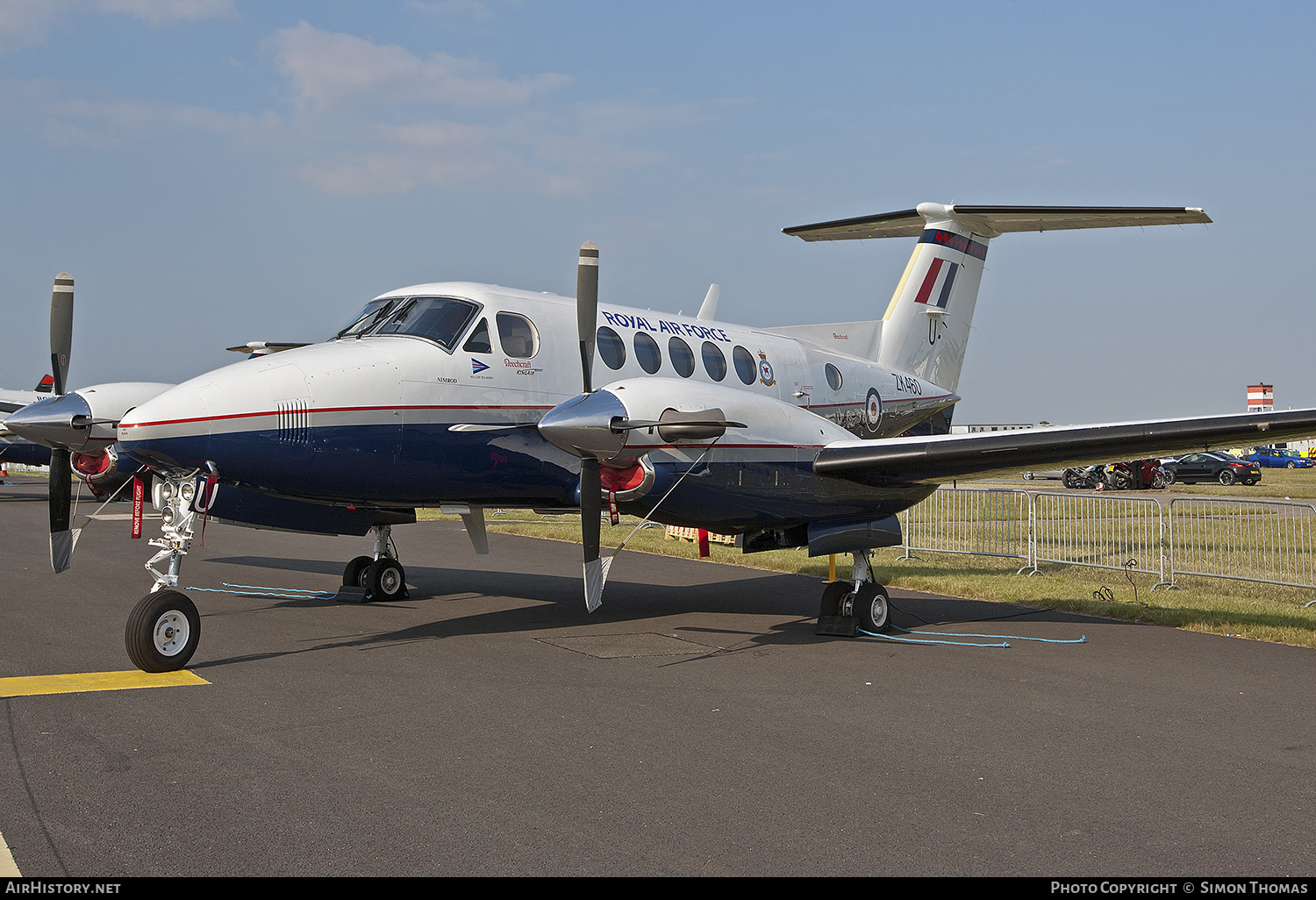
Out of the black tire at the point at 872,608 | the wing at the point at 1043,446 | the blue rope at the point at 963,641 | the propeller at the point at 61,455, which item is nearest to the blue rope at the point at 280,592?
the propeller at the point at 61,455

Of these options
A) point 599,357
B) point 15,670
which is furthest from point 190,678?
point 599,357

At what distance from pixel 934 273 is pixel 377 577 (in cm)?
905

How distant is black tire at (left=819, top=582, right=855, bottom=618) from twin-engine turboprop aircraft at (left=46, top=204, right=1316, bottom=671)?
0.8 inches

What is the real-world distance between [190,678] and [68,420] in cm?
314

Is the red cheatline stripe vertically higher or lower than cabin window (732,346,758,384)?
lower

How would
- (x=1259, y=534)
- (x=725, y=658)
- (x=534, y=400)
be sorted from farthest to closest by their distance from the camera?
(x=1259, y=534) → (x=534, y=400) → (x=725, y=658)

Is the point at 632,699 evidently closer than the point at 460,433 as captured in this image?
Yes

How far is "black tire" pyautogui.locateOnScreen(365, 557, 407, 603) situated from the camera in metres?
11.9

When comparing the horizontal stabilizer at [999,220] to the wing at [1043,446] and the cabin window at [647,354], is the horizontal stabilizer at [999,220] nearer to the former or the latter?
the wing at [1043,446]

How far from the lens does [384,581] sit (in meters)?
12.0

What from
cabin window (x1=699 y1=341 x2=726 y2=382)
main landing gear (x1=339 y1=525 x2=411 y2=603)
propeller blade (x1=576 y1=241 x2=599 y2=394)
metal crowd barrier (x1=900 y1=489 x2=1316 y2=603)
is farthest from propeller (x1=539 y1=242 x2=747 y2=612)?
metal crowd barrier (x1=900 y1=489 x2=1316 y2=603)

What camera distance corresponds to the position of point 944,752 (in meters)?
5.79

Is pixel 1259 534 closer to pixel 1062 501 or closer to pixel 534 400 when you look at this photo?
pixel 1062 501

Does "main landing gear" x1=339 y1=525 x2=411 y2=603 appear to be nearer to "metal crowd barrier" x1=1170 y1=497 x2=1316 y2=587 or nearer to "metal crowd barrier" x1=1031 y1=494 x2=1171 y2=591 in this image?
"metal crowd barrier" x1=1031 y1=494 x2=1171 y2=591
